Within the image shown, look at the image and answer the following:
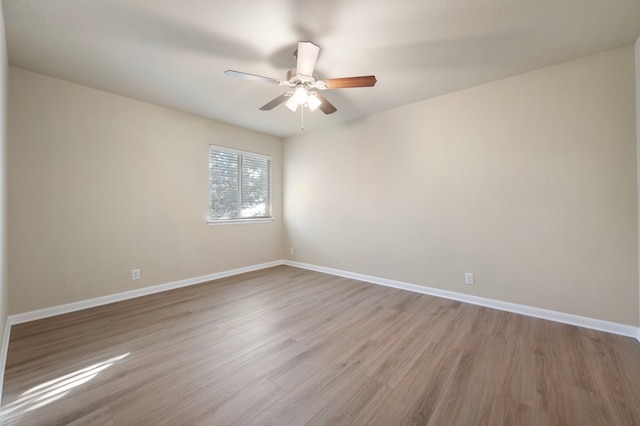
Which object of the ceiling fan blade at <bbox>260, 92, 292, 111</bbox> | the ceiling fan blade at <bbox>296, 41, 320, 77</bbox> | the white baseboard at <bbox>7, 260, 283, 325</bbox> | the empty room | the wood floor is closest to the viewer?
the wood floor

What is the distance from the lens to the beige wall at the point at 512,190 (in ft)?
7.61

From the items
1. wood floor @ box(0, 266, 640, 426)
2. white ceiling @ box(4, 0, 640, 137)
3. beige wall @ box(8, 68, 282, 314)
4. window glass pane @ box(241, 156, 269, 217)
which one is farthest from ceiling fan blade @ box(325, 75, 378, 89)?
window glass pane @ box(241, 156, 269, 217)

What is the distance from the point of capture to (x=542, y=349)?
2.08m

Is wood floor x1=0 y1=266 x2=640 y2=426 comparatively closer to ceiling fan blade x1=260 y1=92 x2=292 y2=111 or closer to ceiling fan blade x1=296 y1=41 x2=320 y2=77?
ceiling fan blade x1=260 y1=92 x2=292 y2=111

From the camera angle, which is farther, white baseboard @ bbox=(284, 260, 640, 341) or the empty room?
white baseboard @ bbox=(284, 260, 640, 341)

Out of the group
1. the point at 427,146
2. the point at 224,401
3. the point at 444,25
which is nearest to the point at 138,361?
the point at 224,401

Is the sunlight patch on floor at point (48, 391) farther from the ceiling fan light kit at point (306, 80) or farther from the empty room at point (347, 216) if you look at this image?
the ceiling fan light kit at point (306, 80)

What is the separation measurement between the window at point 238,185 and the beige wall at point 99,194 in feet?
0.61

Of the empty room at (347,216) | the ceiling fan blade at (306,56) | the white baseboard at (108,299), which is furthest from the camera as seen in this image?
the white baseboard at (108,299)

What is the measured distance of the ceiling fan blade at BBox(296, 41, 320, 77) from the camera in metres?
1.94

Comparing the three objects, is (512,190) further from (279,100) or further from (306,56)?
(279,100)

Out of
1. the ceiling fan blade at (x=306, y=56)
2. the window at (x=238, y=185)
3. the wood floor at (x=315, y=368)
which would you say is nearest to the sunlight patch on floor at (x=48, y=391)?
the wood floor at (x=315, y=368)

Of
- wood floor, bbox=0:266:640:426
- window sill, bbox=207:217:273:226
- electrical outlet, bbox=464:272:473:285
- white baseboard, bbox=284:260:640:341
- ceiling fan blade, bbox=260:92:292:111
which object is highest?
ceiling fan blade, bbox=260:92:292:111

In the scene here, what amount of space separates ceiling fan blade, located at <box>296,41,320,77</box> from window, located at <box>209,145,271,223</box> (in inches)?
98.5
